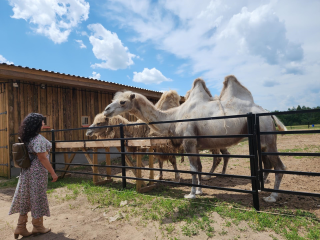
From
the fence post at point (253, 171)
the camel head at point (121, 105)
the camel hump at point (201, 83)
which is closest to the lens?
the fence post at point (253, 171)

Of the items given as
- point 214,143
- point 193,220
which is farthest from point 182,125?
point 193,220

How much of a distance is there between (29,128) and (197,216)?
2671 millimetres

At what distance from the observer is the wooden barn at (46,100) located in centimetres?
681

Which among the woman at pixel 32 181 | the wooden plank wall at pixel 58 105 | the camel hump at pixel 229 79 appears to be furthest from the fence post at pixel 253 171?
the wooden plank wall at pixel 58 105

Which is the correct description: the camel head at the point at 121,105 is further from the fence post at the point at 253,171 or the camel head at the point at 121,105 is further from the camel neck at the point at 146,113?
the fence post at the point at 253,171

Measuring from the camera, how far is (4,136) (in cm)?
699

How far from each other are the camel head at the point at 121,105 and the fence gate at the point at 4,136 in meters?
4.81

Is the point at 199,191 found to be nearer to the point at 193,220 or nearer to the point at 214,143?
the point at 214,143

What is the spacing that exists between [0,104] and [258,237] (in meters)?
8.61

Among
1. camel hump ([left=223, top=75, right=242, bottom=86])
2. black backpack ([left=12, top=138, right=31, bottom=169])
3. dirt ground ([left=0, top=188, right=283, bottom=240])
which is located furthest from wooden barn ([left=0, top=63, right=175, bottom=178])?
camel hump ([left=223, top=75, right=242, bottom=86])

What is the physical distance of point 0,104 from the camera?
7289 mm

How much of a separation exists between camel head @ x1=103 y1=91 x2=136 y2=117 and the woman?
1510 mm

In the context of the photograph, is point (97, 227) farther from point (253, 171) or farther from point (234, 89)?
point (234, 89)

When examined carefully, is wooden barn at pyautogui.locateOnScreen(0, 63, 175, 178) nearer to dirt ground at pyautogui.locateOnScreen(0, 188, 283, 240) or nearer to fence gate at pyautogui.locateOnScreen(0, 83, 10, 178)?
fence gate at pyautogui.locateOnScreen(0, 83, 10, 178)
